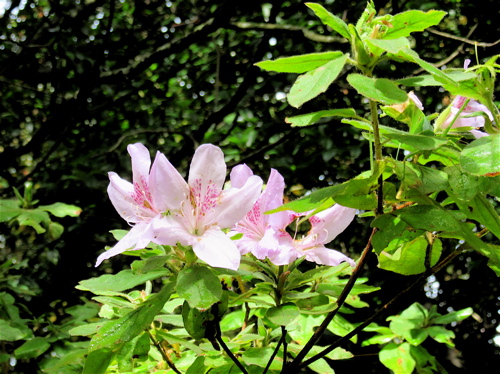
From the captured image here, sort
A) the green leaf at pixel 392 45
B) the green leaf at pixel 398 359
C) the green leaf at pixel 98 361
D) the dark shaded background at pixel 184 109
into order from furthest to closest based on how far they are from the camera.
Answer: the dark shaded background at pixel 184 109 → the green leaf at pixel 398 359 → the green leaf at pixel 98 361 → the green leaf at pixel 392 45

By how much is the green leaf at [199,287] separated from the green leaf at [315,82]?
0.72ft

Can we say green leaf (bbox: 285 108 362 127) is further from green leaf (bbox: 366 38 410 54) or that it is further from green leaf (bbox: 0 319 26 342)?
green leaf (bbox: 0 319 26 342)

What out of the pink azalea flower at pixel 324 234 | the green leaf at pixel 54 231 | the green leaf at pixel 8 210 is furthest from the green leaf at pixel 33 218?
the pink azalea flower at pixel 324 234

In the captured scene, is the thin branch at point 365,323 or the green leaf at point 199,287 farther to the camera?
the thin branch at point 365,323

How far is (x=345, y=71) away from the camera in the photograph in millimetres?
2088

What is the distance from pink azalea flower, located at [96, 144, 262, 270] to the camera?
585 millimetres

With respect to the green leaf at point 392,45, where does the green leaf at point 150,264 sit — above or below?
below

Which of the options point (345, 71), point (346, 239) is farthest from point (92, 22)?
point (346, 239)

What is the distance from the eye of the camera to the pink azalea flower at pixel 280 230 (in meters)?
0.65

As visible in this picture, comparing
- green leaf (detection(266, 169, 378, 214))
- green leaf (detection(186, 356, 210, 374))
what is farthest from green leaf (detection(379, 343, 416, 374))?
green leaf (detection(266, 169, 378, 214))

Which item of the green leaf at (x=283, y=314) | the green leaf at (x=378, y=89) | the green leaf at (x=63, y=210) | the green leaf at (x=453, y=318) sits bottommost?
the green leaf at (x=453, y=318)

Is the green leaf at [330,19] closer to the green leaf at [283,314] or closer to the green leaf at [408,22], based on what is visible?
the green leaf at [408,22]

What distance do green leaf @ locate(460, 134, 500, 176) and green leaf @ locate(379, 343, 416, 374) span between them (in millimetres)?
1009

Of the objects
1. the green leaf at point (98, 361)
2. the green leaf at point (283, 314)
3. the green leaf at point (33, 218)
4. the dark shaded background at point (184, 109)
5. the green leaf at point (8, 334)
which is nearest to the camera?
the green leaf at point (283, 314)
